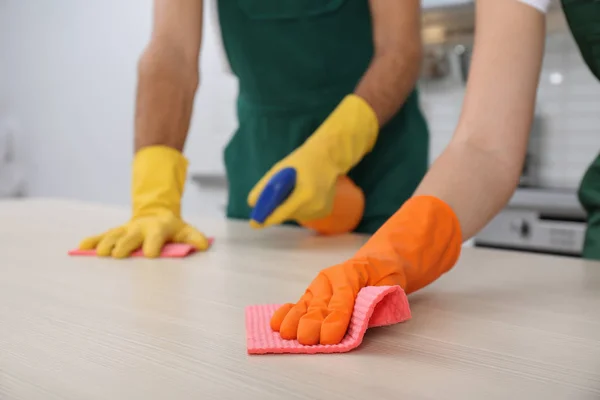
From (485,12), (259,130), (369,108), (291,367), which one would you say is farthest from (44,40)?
(291,367)

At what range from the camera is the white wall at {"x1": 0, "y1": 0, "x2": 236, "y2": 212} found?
3.06m

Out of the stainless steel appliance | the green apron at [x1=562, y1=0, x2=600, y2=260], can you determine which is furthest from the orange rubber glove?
the stainless steel appliance

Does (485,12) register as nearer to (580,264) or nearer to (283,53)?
(580,264)

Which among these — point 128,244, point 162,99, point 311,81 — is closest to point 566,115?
point 311,81

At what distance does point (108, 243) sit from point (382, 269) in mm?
533

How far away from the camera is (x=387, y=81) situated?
1173 mm

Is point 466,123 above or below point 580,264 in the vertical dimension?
above

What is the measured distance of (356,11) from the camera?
52.3 inches

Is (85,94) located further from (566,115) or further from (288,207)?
(288,207)

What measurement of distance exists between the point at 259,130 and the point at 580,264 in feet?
2.48

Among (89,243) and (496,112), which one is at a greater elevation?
(496,112)

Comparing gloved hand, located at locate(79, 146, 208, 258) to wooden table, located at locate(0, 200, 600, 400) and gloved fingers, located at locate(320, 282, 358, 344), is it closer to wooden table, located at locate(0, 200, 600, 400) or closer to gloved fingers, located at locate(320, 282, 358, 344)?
wooden table, located at locate(0, 200, 600, 400)

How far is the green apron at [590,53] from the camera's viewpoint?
Result: 93 cm

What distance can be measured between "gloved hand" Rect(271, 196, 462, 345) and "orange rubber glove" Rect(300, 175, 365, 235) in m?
0.45
